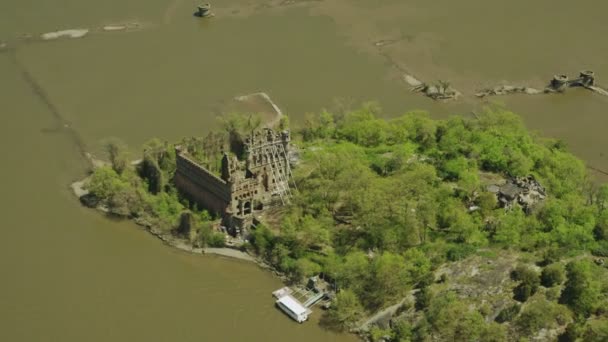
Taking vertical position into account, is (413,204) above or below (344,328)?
above

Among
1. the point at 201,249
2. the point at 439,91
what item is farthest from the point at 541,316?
the point at 439,91

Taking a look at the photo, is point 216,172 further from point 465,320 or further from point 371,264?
point 465,320

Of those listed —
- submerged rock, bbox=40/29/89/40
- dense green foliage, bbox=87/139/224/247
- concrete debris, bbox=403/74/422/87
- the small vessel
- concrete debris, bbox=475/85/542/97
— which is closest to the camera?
the small vessel

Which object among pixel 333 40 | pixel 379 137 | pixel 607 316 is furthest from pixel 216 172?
pixel 333 40

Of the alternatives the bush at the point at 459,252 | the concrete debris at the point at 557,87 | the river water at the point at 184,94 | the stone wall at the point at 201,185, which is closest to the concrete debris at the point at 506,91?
the concrete debris at the point at 557,87

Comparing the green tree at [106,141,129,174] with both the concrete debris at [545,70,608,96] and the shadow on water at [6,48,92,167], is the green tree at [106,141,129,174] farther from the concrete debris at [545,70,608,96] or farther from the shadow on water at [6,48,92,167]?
the concrete debris at [545,70,608,96]

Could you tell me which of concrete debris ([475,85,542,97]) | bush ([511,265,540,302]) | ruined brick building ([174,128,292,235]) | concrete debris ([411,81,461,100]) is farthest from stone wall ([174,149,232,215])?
concrete debris ([475,85,542,97])
